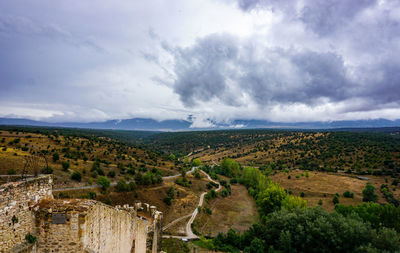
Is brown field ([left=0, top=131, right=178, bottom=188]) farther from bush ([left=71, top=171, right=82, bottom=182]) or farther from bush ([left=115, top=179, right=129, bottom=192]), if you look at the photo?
bush ([left=115, top=179, right=129, bottom=192])

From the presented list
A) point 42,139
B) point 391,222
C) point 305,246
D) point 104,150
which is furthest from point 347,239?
point 42,139

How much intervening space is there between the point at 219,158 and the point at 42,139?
92848mm

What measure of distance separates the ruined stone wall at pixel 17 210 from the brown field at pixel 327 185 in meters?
63.7

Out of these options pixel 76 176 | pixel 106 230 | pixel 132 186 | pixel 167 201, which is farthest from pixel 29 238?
pixel 167 201

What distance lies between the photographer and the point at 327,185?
219 feet

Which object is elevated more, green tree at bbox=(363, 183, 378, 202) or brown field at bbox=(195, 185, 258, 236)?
green tree at bbox=(363, 183, 378, 202)

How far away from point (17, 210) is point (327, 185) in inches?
3141

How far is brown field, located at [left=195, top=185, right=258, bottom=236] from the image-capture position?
4513 centimetres

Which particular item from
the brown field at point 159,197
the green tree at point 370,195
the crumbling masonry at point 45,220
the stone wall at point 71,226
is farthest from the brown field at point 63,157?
the green tree at point 370,195

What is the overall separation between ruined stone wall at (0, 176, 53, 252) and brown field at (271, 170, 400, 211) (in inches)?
2509

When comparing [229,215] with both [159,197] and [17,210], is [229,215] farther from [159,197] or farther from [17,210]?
[17,210]

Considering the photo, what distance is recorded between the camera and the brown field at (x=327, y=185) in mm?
57281

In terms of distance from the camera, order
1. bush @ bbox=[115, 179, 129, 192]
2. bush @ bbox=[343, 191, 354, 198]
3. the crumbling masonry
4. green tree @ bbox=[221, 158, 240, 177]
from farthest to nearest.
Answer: green tree @ bbox=[221, 158, 240, 177]
bush @ bbox=[343, 191, 354, 198]
bush @ bbox=[115, 179, 129, 192]
the crumbling masonry

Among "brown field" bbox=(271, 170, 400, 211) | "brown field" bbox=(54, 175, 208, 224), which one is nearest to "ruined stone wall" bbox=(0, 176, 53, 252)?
"brown field" bbox=(54, 175, 208, 224)
